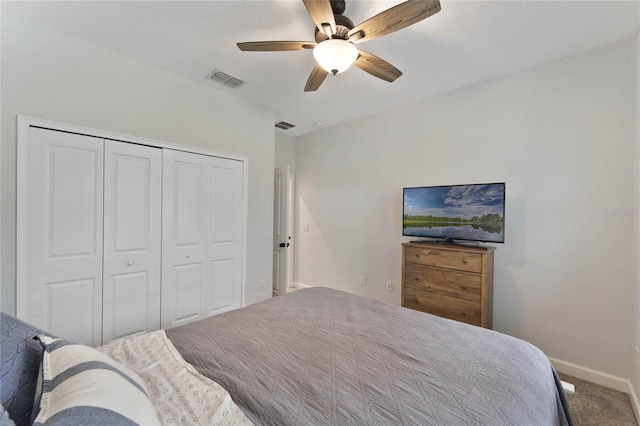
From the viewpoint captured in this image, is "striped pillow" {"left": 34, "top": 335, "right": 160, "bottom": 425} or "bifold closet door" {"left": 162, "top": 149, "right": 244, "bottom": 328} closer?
"striped pillow" {"left": 34, "top": 335, "right": 160, "bottom": 425}

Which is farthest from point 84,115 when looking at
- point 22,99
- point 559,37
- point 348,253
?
point 559,37

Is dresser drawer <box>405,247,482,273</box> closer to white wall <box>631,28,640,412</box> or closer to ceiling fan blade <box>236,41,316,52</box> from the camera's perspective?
white wall <box>631,28,640,412</box>

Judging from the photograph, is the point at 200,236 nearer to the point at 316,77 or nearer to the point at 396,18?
the point at 316,77

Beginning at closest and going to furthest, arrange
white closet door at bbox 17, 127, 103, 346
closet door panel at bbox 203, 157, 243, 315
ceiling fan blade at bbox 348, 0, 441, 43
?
1. ceiling fan blade at bbox 348, 0, 441, 43
2. white closet door at bbox 17, 127, 103, 346
3. closet door panel at bbox 203, 157, 243, 315

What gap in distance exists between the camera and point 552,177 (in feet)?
7.55

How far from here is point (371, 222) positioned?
3584 millimetres

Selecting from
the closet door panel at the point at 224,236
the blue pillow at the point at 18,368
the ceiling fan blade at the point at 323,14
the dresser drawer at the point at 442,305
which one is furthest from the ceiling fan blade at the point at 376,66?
the blue pillow at the point at 18,368

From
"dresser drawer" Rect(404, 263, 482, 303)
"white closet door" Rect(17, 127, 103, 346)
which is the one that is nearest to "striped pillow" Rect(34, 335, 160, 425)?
"white closet door" Rect(17, 127, 103, 346)

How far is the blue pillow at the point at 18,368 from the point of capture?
0.65 metres

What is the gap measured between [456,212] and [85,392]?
8.99 feet

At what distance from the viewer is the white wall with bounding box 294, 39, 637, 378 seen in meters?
2.05

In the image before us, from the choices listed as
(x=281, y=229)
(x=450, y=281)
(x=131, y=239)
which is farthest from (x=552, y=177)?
(x=131, y=239)

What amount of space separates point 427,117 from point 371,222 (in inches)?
56.1

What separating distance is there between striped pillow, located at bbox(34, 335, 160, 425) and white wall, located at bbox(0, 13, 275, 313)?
171 cm
